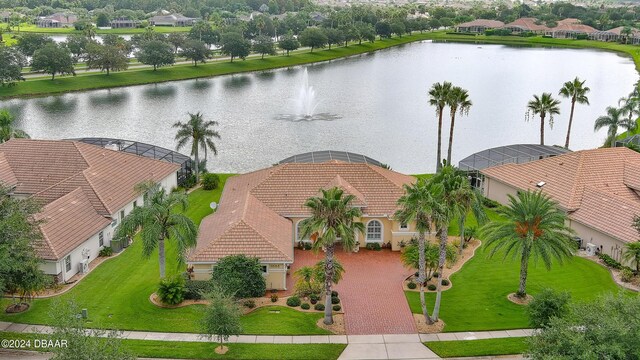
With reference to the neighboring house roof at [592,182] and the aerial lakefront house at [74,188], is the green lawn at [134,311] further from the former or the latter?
the neighboring house roof at [592,182]

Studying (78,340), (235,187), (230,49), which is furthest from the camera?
(230,49)

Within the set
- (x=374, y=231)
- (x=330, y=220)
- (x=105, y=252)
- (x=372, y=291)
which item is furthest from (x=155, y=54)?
(x=330, y=220)

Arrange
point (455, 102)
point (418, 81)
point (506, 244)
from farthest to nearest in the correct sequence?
point (418, 81), point (455, 102), point (506, 244)

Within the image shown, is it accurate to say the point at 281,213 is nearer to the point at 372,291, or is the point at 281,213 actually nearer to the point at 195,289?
the point at 372,291

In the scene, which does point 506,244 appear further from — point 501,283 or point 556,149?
point 556,149

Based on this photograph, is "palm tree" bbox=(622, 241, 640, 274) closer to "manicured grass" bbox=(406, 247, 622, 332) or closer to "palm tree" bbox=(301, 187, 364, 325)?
"manicured grass" bbox=(406, 247, 622, 332)

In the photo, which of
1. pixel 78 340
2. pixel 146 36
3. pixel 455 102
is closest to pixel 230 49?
pixel 146 36
